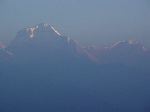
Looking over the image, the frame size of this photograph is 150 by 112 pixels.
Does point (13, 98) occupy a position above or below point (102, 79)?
below

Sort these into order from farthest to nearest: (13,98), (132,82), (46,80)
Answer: (46,80) < (132,82) < (13,98)

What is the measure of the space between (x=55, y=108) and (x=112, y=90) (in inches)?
150

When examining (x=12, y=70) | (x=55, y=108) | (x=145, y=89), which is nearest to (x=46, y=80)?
(x=12, y=70)

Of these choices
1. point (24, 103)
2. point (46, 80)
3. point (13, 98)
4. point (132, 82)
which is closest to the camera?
point (24, 103)

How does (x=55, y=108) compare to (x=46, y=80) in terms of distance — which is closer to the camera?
(x=55, y=108)

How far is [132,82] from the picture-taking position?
17688mm

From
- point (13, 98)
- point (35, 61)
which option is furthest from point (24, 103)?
point (35, 61)

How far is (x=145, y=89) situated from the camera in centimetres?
1600

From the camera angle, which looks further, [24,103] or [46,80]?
[46,80]

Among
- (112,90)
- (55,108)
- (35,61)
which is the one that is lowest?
(55,108)

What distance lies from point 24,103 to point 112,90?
5177mm

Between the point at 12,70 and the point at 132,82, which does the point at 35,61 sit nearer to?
the point at 12,70

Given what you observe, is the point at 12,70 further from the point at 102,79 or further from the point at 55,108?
the point at 102,79

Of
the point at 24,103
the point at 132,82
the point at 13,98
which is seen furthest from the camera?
the point at 132,82
